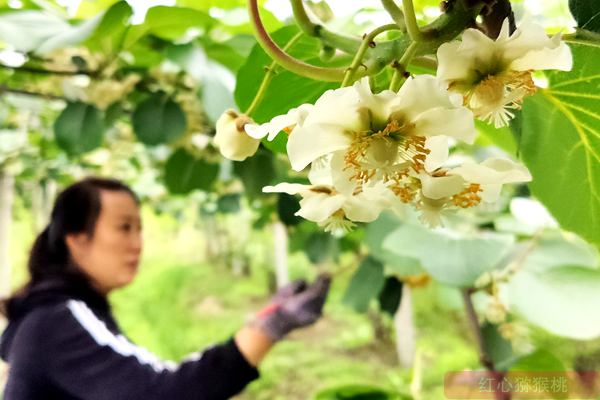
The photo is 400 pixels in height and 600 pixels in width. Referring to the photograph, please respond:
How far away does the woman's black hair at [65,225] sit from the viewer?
101 centimetres

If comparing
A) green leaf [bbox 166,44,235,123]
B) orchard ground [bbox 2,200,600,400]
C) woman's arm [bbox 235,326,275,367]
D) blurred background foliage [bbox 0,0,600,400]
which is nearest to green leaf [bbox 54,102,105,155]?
blurred background foliage [bbox 0,0,600,400]

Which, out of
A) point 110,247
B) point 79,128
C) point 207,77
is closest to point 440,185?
point 207,77

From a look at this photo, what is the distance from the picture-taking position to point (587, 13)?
0.26 meters

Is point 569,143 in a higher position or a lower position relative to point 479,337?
higher

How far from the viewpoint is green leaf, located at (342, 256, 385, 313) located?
106 centimetres

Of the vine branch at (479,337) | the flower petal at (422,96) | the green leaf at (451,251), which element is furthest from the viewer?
the vine branch at (479,337)

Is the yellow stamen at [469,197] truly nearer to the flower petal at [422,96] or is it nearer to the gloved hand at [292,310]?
the flower petal at [422,96]

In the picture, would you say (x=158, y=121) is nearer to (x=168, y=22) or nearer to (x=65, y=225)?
(x=168, y=22)

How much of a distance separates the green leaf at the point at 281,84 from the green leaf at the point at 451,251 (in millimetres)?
404

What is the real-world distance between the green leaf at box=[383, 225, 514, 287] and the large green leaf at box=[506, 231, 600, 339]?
0.30 feet

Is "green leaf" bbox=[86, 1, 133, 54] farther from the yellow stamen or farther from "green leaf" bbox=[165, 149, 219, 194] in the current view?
the yellow stamen

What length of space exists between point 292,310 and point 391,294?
196mm

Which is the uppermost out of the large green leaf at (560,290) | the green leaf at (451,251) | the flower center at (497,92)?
the flower center at (497,92)

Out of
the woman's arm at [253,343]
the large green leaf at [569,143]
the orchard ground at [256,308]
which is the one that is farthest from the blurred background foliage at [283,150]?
the orchard ground at [256,308]
